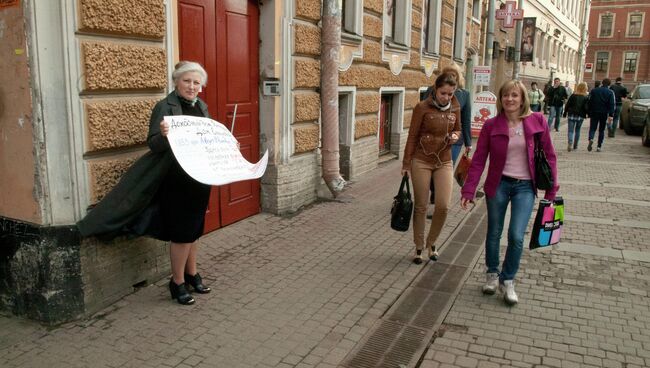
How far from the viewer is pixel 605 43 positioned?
197 feet

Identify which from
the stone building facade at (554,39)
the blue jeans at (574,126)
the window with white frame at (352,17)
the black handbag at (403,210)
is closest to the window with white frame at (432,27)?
the blue jeans at (574,126)

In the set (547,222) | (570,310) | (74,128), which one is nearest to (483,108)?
(547,222)

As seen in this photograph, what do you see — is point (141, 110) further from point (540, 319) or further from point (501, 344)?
point (540, 319)

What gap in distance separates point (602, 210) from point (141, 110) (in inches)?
244

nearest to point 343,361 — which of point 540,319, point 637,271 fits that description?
point 540,319

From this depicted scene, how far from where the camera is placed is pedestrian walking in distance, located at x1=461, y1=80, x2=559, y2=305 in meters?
4.17

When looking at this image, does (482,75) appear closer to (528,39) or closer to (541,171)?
(528,39)

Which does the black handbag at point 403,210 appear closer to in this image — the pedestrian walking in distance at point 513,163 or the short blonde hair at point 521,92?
the pedestrian walking in distance at point 513,163

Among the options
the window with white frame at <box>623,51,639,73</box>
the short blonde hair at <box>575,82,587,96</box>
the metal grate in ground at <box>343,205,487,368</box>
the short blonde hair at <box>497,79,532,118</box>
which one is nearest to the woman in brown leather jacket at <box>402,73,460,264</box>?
the metal grate in ground at <box>343,205,487,368</box>

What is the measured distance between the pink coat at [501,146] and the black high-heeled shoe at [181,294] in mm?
2341

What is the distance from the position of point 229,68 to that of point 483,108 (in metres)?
7.84

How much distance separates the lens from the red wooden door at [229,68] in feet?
16.9

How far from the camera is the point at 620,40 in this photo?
2327 inches

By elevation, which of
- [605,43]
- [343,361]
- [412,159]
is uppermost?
[605,43]
